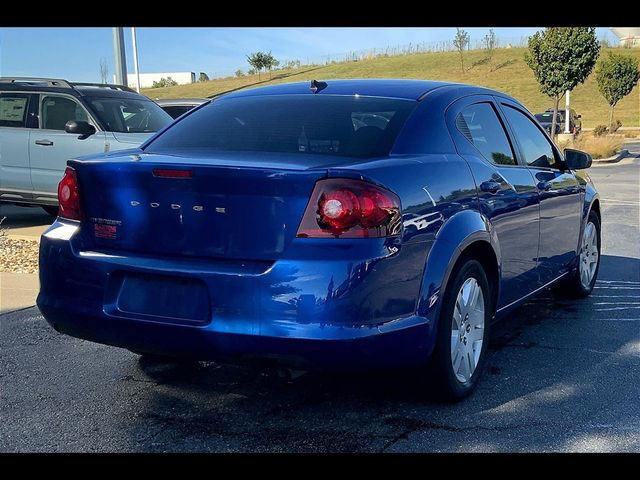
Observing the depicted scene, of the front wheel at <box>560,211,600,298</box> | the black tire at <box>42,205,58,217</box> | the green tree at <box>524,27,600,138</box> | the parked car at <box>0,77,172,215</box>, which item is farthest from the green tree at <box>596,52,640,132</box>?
the front wheel at <box>560,211,600,298</box>

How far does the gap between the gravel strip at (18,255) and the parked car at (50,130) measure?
1595mm

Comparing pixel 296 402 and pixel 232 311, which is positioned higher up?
pixel 232 311

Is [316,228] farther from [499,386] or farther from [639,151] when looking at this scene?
[639,151]

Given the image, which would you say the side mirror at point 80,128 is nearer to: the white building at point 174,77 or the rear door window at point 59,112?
the rear door window at point 59,112

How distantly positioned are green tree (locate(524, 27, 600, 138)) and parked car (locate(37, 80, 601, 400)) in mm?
24491

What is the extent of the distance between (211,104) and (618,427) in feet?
9.36

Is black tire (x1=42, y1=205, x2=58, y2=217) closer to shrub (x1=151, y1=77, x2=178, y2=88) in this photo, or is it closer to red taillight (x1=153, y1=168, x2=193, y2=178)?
red taillight (x1=153, y1=168, x2=193, y2=178)

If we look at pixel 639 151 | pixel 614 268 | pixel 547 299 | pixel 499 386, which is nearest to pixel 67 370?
pixel 499 386

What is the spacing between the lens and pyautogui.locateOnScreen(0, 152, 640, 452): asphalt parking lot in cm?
321

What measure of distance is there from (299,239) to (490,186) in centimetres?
149

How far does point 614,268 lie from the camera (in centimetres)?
734

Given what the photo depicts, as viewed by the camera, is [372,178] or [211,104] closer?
[372,178]

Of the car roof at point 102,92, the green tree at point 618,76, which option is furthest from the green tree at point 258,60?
the car roof at point 102,92

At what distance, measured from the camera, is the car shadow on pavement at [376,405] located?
127 inches
